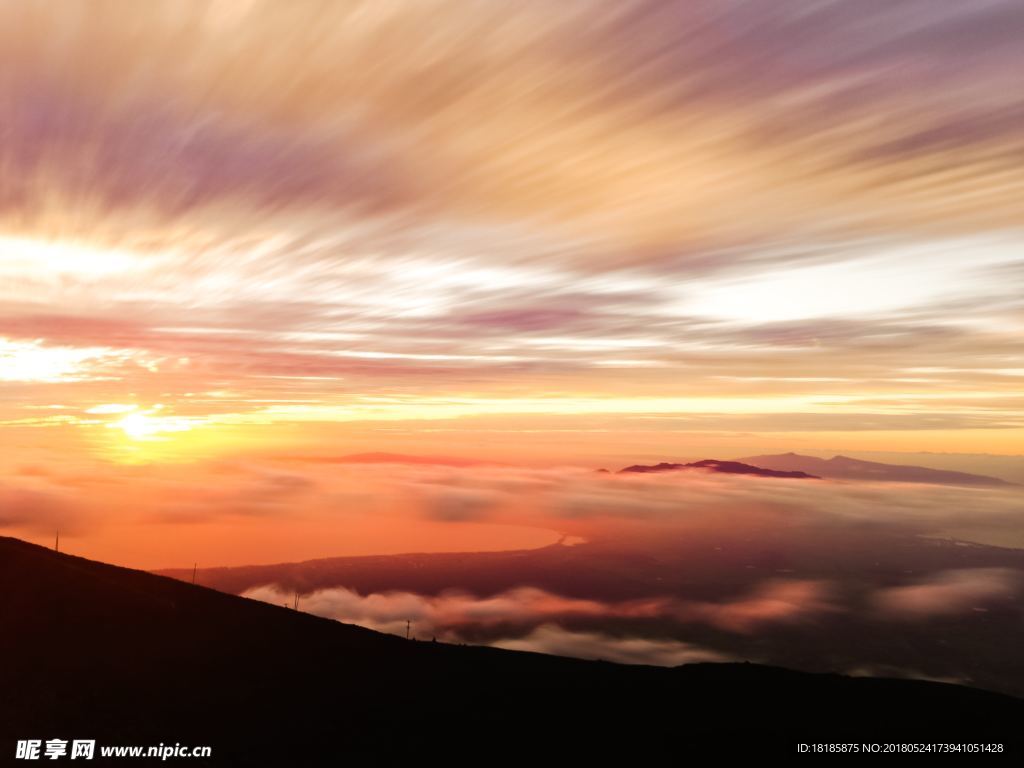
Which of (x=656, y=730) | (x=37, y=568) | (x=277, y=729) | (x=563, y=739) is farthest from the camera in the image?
(x=37, y=568)

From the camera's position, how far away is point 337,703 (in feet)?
149

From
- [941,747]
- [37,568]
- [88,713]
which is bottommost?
[941,747]

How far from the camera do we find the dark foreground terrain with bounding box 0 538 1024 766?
39.9m

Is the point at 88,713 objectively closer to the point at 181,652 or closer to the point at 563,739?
the point at 181,652

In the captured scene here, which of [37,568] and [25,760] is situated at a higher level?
[37,568]

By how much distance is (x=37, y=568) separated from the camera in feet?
193

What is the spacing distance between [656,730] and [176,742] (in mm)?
30732

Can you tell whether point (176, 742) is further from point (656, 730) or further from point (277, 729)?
point (656, 730)

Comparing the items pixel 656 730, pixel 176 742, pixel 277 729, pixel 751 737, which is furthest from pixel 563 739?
pixel 176 742

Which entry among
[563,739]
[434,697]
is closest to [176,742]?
[434,697]

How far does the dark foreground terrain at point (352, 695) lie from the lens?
39.9m

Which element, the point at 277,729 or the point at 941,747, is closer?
the point at 277,729

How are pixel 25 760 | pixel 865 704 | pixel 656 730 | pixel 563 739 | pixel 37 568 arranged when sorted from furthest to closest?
1. pixel 37 568
2. pixel 865 704
3. pixel 656 730
4. pixel 563 739
5. pixel 25 760

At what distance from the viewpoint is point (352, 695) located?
47.0 meters
